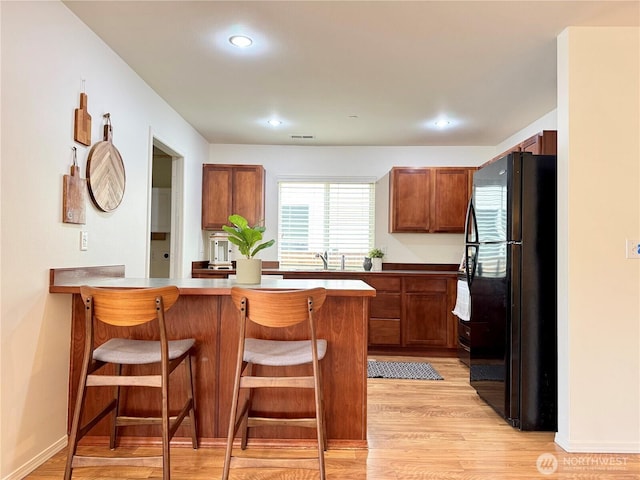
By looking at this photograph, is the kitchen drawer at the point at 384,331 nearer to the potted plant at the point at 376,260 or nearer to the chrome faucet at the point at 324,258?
the potted plant at the point at 376,260

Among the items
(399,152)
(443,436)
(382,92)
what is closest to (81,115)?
(382,92)

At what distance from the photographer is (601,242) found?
2.37 metres

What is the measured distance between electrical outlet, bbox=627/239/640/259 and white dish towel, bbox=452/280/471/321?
56.5 inches

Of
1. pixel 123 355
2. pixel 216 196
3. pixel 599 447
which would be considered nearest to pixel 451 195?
pixel 216 196

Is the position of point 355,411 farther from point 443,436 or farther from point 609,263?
point 609,263

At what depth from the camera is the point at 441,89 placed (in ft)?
10.7

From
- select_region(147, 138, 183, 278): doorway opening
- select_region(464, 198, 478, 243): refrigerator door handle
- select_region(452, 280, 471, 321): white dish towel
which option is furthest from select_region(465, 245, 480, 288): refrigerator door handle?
select_region(147, 138, 183, 278): doorway opening

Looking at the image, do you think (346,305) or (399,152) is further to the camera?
(399,152)

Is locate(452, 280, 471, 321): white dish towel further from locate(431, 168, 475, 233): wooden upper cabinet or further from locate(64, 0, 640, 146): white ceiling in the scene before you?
locate(64, 0, 640, 146): white ceiling

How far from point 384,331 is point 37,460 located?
10.5 ft

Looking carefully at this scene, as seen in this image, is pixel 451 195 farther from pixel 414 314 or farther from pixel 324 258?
pixel 324 258

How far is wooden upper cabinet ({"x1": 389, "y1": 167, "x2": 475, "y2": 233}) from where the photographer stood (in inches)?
187

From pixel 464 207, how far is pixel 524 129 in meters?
1.02

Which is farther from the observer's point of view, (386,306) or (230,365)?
(386,306)
